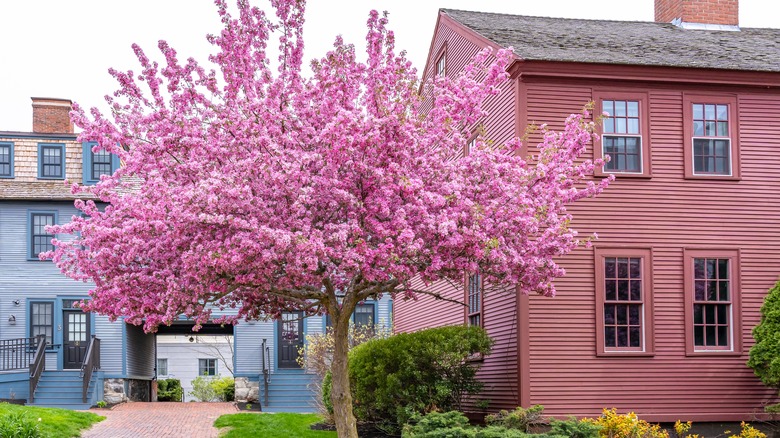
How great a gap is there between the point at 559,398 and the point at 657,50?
652cm

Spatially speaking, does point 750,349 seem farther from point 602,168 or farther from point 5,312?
point 5,312

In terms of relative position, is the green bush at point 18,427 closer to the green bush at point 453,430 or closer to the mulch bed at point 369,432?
the mulch bed at point 369,432

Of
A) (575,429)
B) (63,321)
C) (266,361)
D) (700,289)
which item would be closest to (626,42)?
(700,289)

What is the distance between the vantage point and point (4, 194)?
29078mm

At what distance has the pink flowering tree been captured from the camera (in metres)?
12.4

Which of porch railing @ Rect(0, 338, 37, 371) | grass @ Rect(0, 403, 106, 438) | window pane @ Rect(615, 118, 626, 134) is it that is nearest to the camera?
window pane @ Rect(615, 118, 626, 134)

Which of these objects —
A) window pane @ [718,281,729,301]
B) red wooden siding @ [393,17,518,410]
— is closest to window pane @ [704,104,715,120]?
window pane @ [718,281,729,301]

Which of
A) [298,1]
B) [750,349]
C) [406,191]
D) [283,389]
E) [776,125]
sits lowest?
[283,389]

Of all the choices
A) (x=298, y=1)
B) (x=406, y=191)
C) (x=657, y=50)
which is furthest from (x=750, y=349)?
(x=298, y=1)

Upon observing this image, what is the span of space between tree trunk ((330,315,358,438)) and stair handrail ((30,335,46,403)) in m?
15.5

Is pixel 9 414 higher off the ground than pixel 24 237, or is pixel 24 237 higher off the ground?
pixel 24 237

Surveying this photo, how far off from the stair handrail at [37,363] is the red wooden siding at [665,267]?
16.9m

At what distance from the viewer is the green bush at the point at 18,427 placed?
16.0 meters

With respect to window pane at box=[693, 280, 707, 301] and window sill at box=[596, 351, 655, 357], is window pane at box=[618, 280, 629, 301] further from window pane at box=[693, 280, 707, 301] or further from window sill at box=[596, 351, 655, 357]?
window pane at box=[693, 280, 707, 301]
